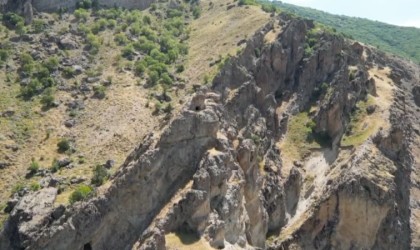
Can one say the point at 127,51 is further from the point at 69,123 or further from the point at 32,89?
the point at 69,123

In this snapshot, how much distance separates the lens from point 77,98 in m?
115

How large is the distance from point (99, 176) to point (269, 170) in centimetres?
2714

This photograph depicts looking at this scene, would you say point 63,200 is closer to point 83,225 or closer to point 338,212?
point 83,225

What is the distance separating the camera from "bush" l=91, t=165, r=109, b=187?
88125 mm

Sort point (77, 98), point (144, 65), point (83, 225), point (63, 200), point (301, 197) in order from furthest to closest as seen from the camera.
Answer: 1. point (144, 65)
2. point (77, 98)
3. point (301, 197)
4. point (63, 200)
5. point (83, 225)

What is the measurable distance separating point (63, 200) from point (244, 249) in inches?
979

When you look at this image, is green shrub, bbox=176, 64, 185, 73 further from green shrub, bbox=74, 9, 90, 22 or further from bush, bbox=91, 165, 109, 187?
bush, bbox=91, 165, 109, 187

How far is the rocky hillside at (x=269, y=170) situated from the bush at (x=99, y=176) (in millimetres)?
3309

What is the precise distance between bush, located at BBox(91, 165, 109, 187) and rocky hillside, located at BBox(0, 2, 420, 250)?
130 inches

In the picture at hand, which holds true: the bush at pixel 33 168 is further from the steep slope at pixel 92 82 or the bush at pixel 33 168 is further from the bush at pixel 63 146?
the bush at pixel 63 146

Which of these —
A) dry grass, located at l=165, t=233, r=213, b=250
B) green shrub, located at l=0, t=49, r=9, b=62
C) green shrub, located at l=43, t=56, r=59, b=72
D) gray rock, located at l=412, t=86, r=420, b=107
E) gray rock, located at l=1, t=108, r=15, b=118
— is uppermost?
green shrub, located at l=0, t=49, r=9, b=62

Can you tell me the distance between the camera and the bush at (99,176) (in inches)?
3469

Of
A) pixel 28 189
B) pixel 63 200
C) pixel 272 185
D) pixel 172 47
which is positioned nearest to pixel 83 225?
pixel 63 200

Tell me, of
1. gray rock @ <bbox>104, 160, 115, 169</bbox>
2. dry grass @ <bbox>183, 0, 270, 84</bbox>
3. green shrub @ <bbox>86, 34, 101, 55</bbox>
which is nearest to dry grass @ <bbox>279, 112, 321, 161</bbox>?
dry grass @ <bbox>183, 0, 270, 84</bbox>
